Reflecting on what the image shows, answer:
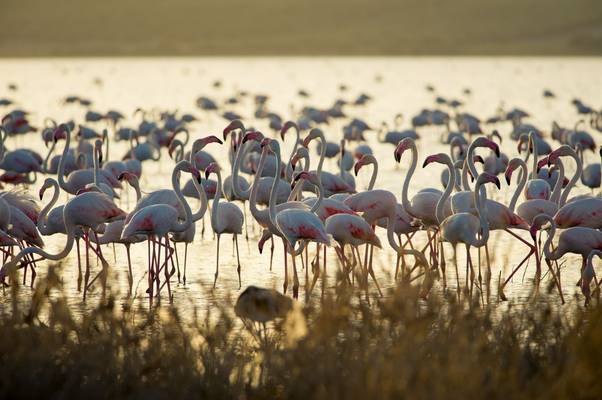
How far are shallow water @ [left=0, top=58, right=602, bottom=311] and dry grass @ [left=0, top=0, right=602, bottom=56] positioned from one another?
43141 mm

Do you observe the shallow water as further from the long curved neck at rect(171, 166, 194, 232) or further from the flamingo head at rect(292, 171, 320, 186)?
the flamingo head at rect(292, 171, 320, 186)

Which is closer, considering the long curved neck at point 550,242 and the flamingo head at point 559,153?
the long curved neck at point 550,242

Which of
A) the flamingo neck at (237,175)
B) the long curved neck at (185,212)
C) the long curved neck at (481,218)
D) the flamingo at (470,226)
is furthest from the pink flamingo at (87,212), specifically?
the long curved neck at (481,218)

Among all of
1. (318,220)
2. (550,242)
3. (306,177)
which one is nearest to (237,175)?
(306,177)

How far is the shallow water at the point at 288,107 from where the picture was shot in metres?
9.23

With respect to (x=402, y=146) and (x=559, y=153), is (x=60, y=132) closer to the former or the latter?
(x=402, y=146)

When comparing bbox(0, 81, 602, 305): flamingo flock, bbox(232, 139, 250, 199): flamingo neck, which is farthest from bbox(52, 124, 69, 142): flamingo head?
bbox(232, 139, 250, 199): flamingo neck

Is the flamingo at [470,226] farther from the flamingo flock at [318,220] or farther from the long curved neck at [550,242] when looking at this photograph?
the long curved neck at [550,242]

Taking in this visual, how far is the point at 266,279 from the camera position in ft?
30.8

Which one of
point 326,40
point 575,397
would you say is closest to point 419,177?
point 575,397

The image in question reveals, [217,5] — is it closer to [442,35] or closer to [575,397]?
[442,35]

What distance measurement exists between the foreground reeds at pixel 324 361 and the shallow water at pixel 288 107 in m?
0.39

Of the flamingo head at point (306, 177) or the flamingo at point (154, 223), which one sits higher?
the flamingo head at point (306, 177)

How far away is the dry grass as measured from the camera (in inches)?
4085
